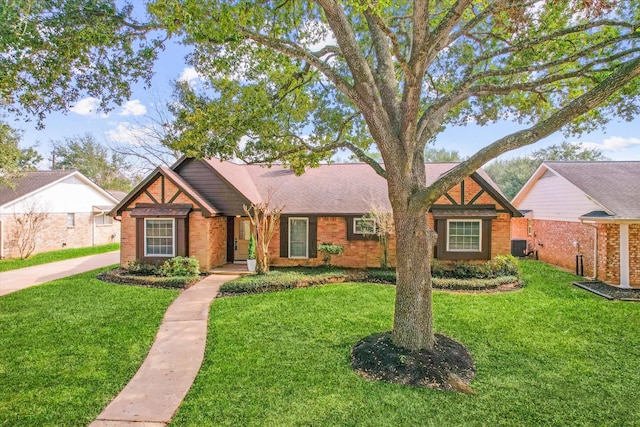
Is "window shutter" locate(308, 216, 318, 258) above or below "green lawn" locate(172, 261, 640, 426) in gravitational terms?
above

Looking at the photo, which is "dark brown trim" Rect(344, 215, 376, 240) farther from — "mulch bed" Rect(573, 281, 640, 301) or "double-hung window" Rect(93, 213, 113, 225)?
"double-hung window" Rect(93, 213, 113, 225)

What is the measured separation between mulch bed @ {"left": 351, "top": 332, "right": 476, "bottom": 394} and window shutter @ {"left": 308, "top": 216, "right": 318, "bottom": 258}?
768 centimetres

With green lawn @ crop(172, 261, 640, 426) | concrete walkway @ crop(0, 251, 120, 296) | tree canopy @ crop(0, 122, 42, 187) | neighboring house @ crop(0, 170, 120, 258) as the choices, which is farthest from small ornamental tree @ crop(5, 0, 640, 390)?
neighboring house @ crop(0, 170, 120, 258)

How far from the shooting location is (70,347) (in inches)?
244

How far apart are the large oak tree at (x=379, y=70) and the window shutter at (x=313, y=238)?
518 centimetres

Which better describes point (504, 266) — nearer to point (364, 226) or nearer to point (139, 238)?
point (364, 226)

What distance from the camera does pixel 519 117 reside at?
8.85m

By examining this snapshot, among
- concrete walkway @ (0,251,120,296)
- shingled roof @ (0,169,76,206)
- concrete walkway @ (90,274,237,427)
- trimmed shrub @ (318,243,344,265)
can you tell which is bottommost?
concrete walkway @ (90,274,237,427)

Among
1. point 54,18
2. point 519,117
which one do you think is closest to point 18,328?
point 54,18

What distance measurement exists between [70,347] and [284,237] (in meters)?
8.29

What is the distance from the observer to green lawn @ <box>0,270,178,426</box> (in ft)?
14.5

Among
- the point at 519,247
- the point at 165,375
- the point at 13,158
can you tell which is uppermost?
the point at 13,158

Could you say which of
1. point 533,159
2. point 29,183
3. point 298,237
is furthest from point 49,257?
point 533,159

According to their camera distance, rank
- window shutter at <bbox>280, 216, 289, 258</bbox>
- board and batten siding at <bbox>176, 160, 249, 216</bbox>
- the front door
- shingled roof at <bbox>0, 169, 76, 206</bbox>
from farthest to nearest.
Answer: shingled roof at <bbox>0, 169, 76, 206</bbox> < the front door < window shutter at <bbox>280, 216, 289, 258</bbox> < board and batten siding at <bbox>176, 160, 249, 216</bbox>
